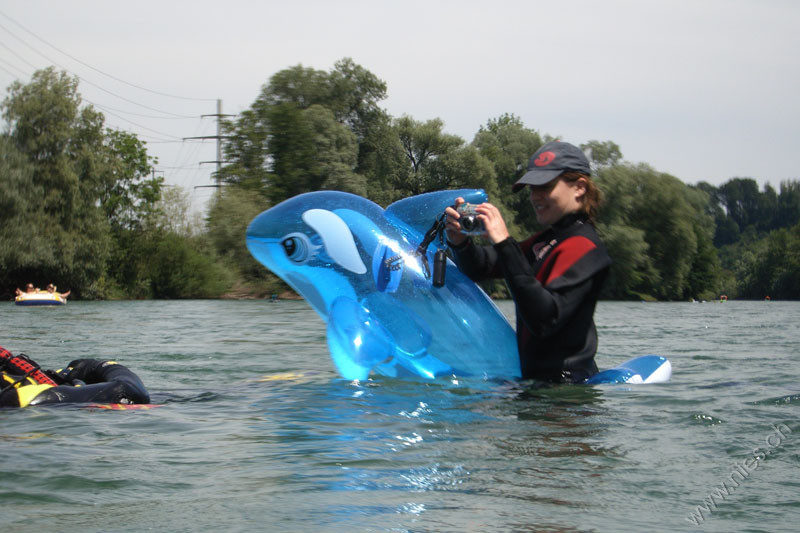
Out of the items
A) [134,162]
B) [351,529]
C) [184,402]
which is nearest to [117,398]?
[184,402]

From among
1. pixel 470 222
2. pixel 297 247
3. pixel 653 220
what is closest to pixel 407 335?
pixel 297 247

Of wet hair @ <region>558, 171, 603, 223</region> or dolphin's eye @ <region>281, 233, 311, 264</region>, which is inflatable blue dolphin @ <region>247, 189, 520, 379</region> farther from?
wet hair @ <region>558, 171, 603, 223</region>

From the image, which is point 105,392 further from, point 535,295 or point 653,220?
point 653,220

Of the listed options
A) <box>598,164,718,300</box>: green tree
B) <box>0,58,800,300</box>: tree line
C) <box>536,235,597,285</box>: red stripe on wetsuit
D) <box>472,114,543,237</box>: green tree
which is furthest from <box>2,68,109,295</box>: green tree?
<box>536,235,597,285</box>: red stripe on wetsuit

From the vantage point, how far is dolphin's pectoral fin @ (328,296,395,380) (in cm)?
545

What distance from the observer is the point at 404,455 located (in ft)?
11.6

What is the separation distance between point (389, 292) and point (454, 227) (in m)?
0.91

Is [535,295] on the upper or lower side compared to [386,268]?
lower

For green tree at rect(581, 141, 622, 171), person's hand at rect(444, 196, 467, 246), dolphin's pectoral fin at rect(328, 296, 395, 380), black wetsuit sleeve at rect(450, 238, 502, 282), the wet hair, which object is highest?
green tree at rect(581, 141, 622, 171)

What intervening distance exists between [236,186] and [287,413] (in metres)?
34.8

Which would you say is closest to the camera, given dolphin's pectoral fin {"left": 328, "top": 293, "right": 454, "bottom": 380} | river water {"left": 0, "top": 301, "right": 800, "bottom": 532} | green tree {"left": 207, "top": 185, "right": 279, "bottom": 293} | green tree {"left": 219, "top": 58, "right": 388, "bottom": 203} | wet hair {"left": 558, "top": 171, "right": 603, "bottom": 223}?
river water {"left": 0, "top": 301, "right": 800, "bottom": 532}

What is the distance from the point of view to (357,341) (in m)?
5.44

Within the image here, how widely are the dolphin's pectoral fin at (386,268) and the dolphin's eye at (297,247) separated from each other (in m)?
0.47

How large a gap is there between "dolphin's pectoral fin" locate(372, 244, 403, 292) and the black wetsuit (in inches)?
20.2
